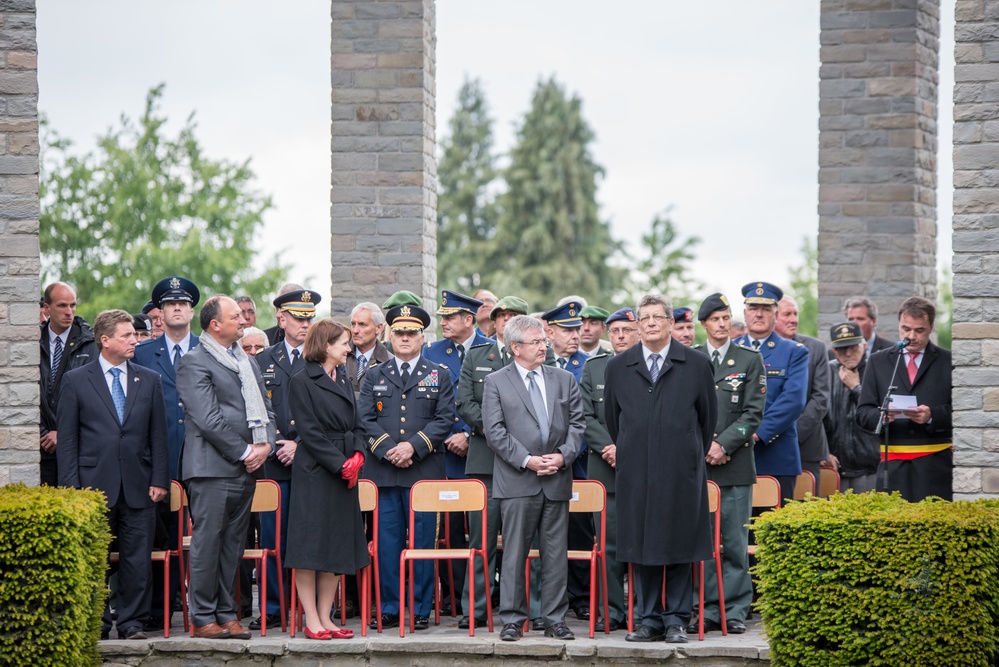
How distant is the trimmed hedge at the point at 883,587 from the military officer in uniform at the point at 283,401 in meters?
3.21

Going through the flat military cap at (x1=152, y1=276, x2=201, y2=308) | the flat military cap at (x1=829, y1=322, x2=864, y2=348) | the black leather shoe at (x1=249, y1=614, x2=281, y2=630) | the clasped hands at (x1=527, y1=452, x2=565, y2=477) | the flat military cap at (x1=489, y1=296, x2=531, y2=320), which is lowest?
the black leather shoe at (x1=249, y1=614, x2=281, y2=630)

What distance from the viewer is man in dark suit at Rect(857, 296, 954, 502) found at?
852 centimetres

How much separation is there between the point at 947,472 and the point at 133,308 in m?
31.1

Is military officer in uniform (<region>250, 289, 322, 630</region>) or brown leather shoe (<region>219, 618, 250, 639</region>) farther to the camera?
military officer in uniform (<region>250, 289, 322, 630</region>)

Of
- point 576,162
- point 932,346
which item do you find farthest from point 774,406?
point 576,162

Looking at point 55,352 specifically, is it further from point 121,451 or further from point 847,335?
point 847,335

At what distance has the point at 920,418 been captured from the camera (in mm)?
8438

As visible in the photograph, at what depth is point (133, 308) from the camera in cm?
3669

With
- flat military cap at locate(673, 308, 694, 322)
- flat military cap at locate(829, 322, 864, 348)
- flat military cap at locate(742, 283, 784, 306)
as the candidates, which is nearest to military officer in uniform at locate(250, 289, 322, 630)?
flat military cap at locate(673, 308, 694, 322)

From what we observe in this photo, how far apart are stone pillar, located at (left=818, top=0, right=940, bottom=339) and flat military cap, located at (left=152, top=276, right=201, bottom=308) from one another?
20.2ft

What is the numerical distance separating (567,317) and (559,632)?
2514mm

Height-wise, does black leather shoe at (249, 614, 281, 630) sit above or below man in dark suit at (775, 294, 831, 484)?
below

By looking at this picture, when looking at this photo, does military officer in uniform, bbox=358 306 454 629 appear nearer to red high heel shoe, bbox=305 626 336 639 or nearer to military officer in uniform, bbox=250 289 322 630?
military officer in uniform, bbox=250 289 322 630

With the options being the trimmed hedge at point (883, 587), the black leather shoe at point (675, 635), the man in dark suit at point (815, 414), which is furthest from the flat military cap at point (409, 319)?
the trimmed hedge at point (883, 587)
